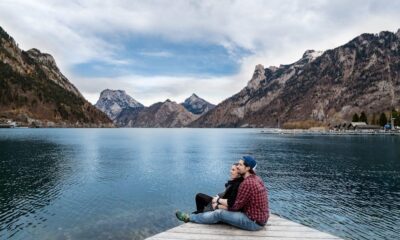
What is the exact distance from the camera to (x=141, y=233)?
2755 cm

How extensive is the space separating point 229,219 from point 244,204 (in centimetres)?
99

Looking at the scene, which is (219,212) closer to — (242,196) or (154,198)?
(242,196)

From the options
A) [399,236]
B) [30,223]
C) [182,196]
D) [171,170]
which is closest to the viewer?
[399,236]

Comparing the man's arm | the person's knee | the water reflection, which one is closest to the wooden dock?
the person's knee

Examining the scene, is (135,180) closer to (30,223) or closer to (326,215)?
(30,223)

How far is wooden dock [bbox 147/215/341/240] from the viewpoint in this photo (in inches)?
565

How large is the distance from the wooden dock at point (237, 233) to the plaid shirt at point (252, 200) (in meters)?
0.73

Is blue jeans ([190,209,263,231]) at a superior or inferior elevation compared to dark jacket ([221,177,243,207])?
inferior

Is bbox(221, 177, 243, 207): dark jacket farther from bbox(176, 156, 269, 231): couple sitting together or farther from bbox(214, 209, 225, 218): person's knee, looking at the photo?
bbox(214, 209, 225, 218): person's knee

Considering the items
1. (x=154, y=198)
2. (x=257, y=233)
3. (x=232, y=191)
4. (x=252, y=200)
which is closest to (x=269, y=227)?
(x=257, y=233)

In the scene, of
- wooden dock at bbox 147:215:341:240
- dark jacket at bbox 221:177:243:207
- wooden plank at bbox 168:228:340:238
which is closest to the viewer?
wooden dock at bbox 147:215:341:240

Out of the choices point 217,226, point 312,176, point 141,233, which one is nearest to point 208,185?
point 312,176

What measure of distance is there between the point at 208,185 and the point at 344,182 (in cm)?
2120

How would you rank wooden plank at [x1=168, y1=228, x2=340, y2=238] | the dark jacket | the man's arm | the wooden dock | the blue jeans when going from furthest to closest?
the dark jacket < the man's arm < the blue jeans < wooden plank at [x1=168, y1=228, x2=340, y2=238] < the wooden dock
